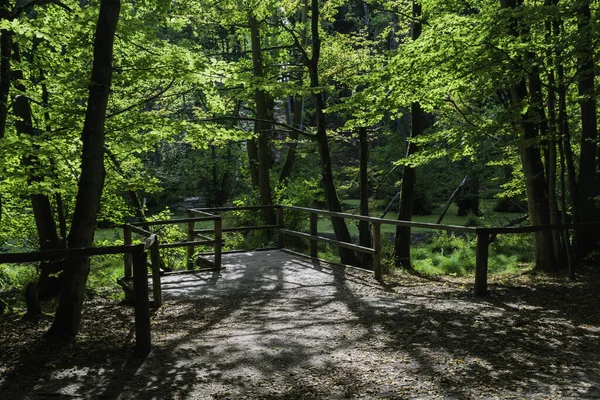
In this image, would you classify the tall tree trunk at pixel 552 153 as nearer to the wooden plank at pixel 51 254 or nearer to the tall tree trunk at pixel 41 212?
the wooden plank at pixel 51 254

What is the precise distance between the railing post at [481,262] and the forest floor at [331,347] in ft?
0.67

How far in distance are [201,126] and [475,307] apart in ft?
15.2

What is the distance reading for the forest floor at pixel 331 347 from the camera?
4098 millimetres

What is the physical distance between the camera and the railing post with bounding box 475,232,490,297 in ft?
23.7

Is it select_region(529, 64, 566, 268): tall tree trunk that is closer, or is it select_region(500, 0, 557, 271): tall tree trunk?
select_region(529, 64, 566, 268): tall tree trunk

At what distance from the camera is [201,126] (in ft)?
27.2

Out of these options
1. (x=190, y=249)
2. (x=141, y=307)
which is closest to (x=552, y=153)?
(x=141, y=307)

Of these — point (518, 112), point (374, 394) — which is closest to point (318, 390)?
point (374, 394)

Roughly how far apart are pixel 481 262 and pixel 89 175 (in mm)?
4987

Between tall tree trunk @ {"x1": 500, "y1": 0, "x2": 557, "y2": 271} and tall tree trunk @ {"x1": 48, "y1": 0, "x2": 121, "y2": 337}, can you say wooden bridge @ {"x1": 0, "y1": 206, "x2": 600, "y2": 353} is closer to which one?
tall tree trunk @ {"x1": 48, "y1": 0, "x2": 121, "y2": 337}

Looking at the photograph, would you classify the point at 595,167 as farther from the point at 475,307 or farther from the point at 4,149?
the point at 4,149

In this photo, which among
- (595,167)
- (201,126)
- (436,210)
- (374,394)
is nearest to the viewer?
(374,394)

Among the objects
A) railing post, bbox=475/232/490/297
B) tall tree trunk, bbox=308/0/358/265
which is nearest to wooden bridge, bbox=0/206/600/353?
railing post, bbox=475/232/490/297

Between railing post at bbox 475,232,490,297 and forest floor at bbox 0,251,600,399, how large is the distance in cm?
20
